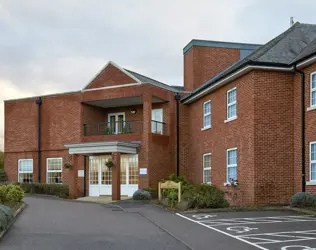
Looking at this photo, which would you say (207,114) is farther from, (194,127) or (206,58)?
(206,58)

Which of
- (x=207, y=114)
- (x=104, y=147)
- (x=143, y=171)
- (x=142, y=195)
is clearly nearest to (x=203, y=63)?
(x=207, y=114)

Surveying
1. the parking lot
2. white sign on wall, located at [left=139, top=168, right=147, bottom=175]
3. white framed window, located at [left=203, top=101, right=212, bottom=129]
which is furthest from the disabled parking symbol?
white sign on wall, located at [left=139, top=168, right=147, bottom=175]

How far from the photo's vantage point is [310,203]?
16.4 metres

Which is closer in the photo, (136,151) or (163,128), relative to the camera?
(136,151)

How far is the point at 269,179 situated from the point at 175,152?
32.7ft

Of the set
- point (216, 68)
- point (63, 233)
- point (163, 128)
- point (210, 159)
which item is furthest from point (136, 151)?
point (63, 233)

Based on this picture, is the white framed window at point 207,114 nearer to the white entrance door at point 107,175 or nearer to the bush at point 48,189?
the white entrance door at point 107,175

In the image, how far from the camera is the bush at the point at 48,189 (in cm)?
2806

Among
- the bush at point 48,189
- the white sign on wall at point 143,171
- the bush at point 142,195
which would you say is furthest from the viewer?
the bush at point 48,189

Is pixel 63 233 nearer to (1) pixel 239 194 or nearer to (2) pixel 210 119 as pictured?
(1) pixel 239 194

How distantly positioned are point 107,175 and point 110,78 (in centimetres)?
571

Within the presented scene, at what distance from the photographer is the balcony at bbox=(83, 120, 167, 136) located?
2836 centimetres

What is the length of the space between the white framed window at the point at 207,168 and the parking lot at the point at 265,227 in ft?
26.3

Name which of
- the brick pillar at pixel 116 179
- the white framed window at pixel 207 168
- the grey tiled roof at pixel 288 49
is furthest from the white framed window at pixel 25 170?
the grey tiled roof at pixel 288 49
